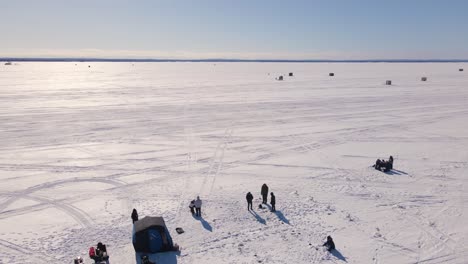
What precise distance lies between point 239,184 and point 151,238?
256 inches

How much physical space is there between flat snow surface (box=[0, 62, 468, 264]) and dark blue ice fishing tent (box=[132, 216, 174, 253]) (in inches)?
15.9

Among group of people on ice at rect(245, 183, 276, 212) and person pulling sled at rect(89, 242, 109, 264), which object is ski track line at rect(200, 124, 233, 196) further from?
person pulling sled at rect(89, 242, 109, 264)

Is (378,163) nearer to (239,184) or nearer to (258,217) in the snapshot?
(239,184)

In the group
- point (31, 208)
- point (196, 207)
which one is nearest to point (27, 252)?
point (31, 208)

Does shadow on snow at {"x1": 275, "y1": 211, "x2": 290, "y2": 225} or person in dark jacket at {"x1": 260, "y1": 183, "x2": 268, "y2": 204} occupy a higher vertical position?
person in dark jacket at {"x1": 260, "y1": 183, "x2": 268, "y2": 204}

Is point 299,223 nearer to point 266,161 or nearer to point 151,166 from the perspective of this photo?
point 266,161

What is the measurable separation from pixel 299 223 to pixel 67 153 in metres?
14.9

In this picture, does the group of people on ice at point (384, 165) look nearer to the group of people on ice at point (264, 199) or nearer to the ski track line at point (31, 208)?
the group of people on ice at point (264, 199)

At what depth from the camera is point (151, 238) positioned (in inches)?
436

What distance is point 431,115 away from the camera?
108 ft

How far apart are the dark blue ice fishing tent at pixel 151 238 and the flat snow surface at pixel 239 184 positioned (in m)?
0.40

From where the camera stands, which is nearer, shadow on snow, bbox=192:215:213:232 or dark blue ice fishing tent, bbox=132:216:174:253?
dark blue ice fishing tent, bbox=132:216:174:253

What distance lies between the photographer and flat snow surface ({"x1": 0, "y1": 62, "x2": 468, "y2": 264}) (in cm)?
1155

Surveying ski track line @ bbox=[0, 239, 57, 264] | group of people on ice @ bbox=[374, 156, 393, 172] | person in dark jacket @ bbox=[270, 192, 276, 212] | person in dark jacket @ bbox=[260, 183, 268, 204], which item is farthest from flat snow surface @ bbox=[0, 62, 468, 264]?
person in dark jacket @ bbox=[260, 183, 268, 204]
